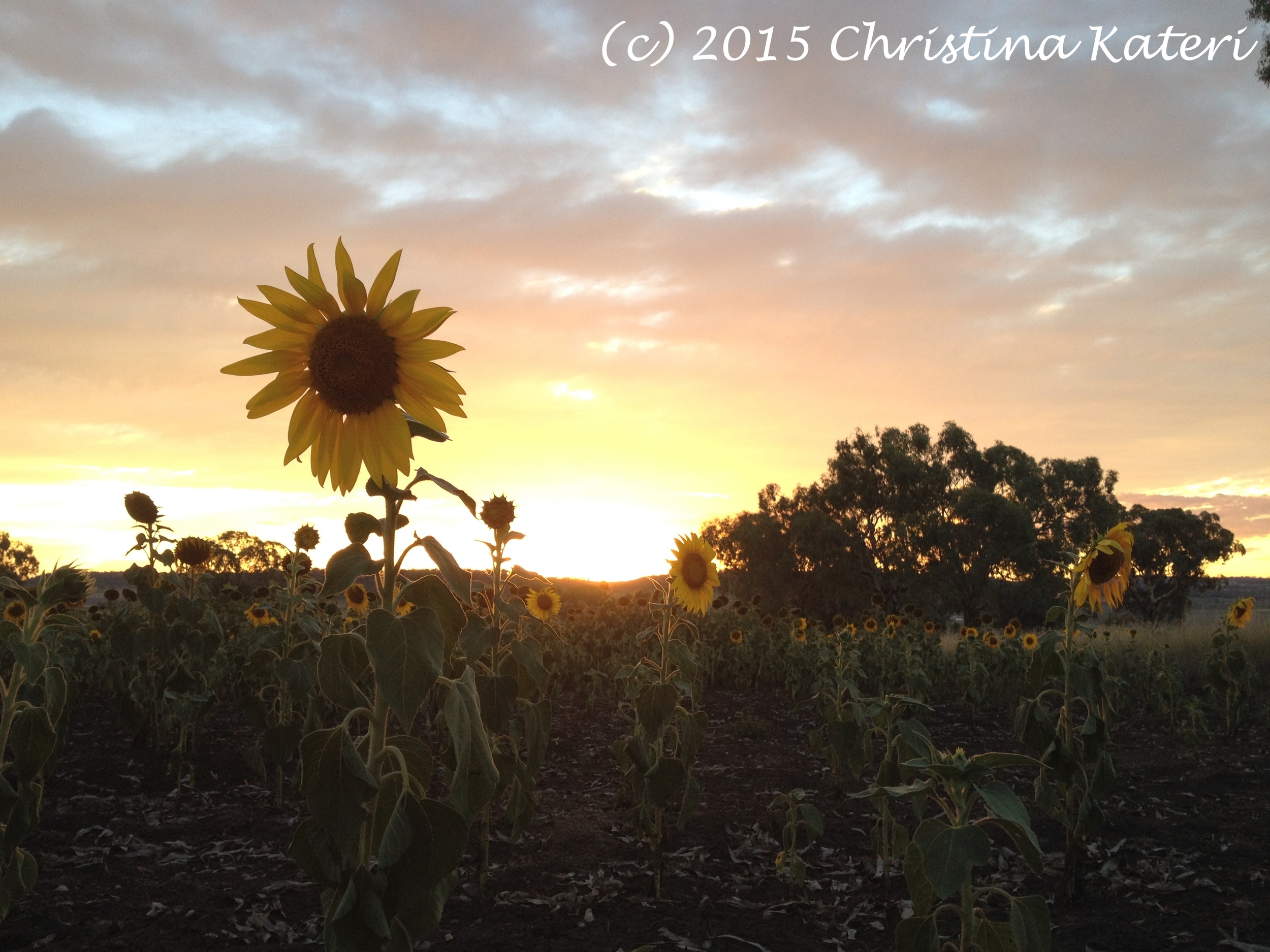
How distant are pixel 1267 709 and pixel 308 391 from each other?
35.4ft

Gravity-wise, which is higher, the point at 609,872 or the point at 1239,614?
the point at 1239,614

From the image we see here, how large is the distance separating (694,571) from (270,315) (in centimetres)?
346

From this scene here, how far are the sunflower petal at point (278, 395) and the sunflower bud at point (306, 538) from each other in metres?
5.06

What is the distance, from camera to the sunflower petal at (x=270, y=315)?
2.37m

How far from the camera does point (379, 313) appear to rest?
2404 millimetres

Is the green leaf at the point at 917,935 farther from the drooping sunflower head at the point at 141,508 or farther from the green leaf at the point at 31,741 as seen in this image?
the drooping sunflower head at the point at 141,508

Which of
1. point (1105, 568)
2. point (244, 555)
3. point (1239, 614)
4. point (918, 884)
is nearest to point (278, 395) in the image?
point (918, 884)

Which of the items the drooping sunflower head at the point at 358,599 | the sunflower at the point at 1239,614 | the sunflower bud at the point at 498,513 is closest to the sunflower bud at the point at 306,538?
the drooping sunflower head at the point at 358,599

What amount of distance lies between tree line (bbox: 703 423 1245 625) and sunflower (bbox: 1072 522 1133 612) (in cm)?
3309

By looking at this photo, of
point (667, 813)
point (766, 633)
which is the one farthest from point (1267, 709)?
point (667, 813)

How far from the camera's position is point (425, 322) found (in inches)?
91.7

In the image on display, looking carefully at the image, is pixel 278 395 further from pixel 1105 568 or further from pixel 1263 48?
pixel 1263 48

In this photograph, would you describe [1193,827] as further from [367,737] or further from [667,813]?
[367,737]

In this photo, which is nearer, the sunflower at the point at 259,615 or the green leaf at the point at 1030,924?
the green leaf at the point at 1030,924
